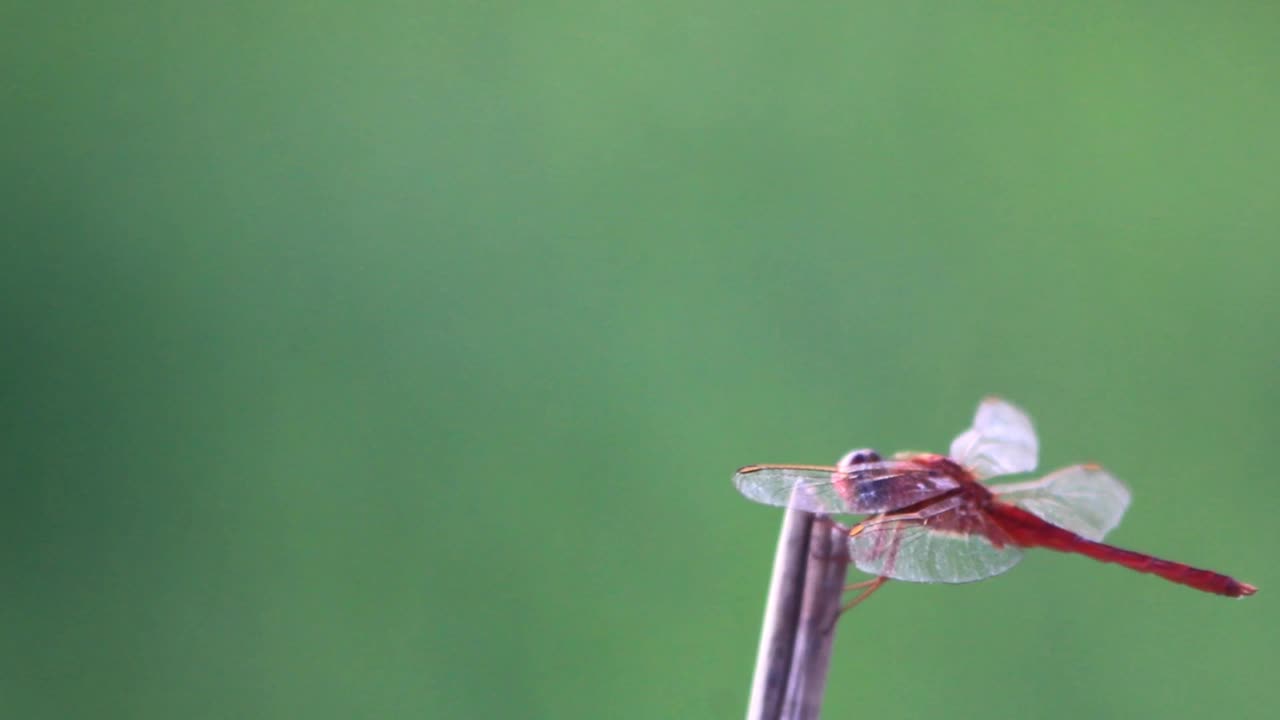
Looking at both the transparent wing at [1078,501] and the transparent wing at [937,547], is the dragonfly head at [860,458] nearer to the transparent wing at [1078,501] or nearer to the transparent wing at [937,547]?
the transparent wing at [937,547]

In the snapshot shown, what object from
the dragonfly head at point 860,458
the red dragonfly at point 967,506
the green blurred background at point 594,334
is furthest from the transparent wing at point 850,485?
the green blurred background at point 594,334

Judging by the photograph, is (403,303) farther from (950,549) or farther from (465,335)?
(950,549)

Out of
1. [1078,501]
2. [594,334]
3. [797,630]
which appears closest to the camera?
[797,630]

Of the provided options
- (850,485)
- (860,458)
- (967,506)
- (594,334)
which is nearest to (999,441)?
(967,506)

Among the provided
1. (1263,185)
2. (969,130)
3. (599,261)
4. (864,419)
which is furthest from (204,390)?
(1263,185)

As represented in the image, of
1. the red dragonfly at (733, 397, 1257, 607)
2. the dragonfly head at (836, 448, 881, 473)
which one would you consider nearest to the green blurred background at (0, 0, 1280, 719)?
the red dragonfly at (733, 397, 1257, 607)

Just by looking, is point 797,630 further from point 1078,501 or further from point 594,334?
point 594,334

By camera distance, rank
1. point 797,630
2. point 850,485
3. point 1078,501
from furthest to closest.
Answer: point 1078,501
point 850,485
point 797,630
